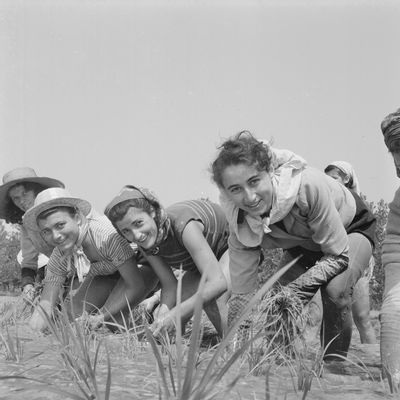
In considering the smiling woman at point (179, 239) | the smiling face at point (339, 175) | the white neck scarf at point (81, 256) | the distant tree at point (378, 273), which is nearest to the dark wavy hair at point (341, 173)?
the smiling face at point (339, 175)

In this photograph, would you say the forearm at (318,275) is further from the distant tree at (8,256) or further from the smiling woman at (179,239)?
the distant tree at (8,256)

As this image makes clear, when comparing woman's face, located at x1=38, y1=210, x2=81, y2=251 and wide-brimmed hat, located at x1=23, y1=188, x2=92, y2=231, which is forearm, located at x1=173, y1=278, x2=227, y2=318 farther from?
wide-brimmed hat, located at x1=23, y1=188, x2=92, y2=231

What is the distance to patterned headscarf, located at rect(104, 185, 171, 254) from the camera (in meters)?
3.80

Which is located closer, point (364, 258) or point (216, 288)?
point (364, 258)

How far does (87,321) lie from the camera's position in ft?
10.7

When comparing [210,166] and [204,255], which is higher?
[210,166]

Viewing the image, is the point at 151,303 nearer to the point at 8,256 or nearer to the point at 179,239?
the point at 179,239

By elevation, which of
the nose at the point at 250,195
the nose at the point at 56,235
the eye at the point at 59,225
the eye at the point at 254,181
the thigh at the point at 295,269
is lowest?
the thigh at the point at 295,269

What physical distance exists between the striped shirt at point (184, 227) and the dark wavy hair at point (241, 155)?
69 cm

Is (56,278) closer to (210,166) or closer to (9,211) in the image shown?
(9,211)

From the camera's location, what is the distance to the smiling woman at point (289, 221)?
10.3ft

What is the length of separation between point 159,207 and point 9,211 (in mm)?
1945

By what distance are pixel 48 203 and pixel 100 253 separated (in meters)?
0.48

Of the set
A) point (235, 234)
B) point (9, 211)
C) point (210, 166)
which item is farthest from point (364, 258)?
point (9, 211)
